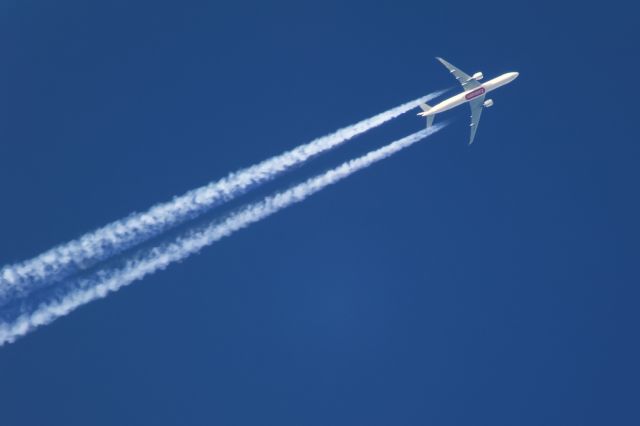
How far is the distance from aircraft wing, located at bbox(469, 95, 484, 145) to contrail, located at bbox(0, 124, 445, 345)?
418cm

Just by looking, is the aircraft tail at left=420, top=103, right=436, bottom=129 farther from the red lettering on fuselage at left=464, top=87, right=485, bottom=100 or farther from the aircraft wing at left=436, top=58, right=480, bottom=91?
the aircraft wing at left=436, top=58, right=480, bottom=91

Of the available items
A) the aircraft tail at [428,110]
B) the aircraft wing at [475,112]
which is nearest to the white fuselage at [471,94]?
the aircraft tail at [428,110]

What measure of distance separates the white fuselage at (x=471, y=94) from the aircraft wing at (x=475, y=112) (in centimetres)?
118

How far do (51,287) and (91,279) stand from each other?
3.29 meters

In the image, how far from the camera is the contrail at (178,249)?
6838 cm

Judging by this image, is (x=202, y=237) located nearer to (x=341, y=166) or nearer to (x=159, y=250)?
(x=159, y=250)

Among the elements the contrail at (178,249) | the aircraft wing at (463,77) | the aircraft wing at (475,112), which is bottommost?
the contrail at (178,249)

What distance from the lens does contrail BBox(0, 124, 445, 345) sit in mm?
68375

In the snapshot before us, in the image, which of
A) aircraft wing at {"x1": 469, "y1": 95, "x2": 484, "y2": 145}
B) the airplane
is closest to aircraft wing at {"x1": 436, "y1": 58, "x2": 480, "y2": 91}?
the airplane

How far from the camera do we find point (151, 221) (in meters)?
76.4

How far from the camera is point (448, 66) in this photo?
87000 mm

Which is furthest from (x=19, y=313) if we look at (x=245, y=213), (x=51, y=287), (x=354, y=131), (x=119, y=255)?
(x=354, y=131)

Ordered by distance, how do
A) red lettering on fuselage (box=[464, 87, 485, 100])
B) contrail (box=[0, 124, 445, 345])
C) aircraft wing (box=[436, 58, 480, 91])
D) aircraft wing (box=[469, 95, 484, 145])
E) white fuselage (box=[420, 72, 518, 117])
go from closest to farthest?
contrail (box=[0, 124, 445, 345]) < white fuselage (box=[420, 72, 518, 117]) < aircraft wing (box=[436, 58, 480, 91]) < red lettering on fuselage (box=[464, 87, 485, 100]) < aircraft wing (box=[469, 95, 484, 145])

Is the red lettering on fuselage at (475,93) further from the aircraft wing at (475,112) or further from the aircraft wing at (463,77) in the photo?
the aircraft wing at (475,112)
